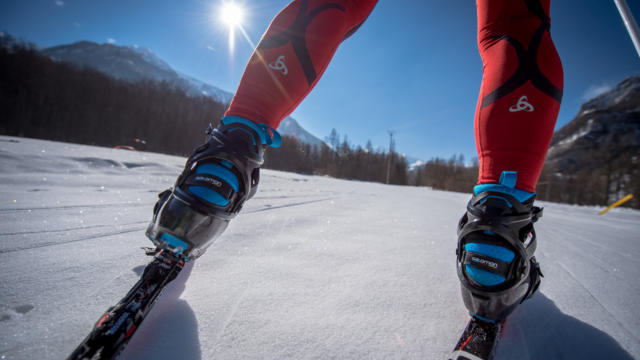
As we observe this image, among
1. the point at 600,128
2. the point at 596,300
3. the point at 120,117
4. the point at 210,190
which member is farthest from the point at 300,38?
the point at 600,128

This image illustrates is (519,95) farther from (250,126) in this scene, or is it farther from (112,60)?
(112,60)

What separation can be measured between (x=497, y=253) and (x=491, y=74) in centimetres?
31

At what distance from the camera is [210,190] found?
14.3 inches

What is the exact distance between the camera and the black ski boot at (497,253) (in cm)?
33

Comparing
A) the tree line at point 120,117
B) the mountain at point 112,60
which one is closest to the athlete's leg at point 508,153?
the tree line at point 120,117

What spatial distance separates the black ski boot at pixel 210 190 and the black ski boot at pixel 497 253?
36cm

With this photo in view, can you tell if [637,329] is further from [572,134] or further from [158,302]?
[572,134]

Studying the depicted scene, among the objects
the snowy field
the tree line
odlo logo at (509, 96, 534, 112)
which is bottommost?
the snowy field

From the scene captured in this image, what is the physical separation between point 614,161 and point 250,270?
24.4 meters

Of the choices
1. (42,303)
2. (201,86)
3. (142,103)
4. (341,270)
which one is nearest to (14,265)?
(42,303)

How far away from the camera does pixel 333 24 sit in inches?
19.3

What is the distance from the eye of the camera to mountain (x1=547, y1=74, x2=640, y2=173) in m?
29.5

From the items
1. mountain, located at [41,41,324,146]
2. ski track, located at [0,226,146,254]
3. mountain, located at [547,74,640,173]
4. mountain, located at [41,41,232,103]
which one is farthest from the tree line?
mountain, located at [41,41,232,103]

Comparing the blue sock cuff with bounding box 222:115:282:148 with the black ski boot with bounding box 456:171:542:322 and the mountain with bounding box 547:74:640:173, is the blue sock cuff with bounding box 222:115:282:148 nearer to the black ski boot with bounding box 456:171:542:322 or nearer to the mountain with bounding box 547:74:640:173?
the black ski boot with bounding box 456:171:542:322
